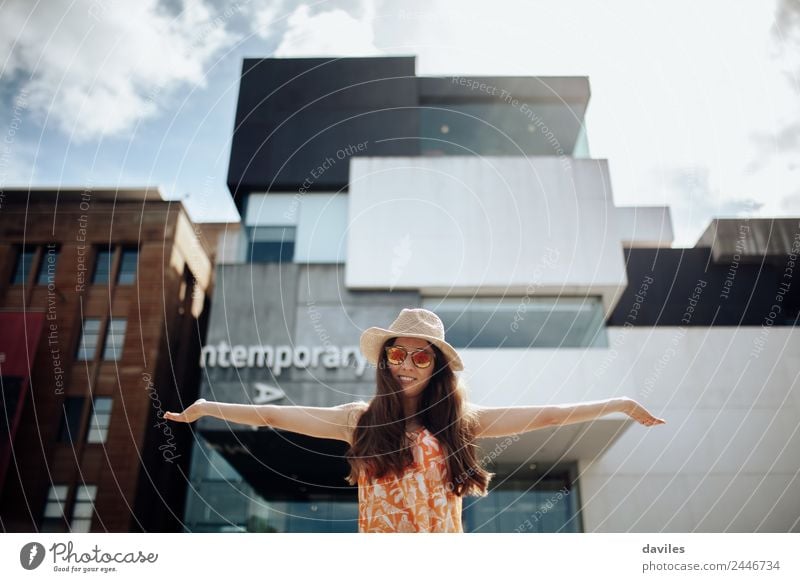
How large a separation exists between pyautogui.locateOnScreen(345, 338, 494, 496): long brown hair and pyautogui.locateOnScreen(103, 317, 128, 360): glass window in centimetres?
712

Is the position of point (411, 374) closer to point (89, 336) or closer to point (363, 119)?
point (363, 119)

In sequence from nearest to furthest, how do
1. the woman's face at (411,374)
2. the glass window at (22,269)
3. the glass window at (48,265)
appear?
the woman's face at (411,374) → the glass window at (22,269) → the glass window at (48,265)

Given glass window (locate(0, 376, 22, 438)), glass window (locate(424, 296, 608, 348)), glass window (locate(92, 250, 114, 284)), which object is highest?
glass window (locate(92, 250, 114, 284))

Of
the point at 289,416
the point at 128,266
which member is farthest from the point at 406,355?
the point at 128,266

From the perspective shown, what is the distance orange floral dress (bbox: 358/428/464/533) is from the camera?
2336 millimetres

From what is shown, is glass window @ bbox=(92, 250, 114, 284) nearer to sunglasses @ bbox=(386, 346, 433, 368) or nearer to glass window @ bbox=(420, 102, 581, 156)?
glass window @ bbox=(420, 102, 581, 156)

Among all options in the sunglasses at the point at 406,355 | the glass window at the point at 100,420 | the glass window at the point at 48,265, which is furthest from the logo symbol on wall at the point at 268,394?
the sunglasses at the point at 406,355

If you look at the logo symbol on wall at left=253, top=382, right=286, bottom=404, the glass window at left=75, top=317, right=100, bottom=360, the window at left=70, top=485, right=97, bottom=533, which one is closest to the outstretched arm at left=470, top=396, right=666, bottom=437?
the logo symbol on wall at left=253, top=382, right=286, bottom=404

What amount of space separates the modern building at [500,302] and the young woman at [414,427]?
4926 mm

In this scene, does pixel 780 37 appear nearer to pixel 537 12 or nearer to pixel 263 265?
pixel 537 12

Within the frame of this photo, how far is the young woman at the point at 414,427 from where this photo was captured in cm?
235

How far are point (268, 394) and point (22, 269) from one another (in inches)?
149
